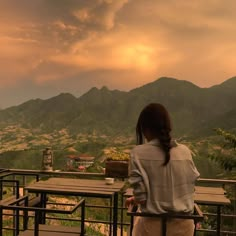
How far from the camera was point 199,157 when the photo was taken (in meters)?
34.5

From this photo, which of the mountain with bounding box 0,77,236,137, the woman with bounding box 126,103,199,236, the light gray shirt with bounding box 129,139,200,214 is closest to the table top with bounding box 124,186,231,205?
the woman with bounding box 126,103,199,236

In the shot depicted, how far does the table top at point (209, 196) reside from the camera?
3.09 metres

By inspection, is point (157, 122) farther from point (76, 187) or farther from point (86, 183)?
point (86, 183)

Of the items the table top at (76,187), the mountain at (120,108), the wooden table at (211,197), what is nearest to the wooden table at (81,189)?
the table top at (76,187)

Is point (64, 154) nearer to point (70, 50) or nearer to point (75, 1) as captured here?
point (70, 50)

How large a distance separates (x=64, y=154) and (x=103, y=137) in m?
31.9

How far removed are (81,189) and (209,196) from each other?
1.13m

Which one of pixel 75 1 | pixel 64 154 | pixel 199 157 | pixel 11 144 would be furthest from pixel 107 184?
pixel 11 144

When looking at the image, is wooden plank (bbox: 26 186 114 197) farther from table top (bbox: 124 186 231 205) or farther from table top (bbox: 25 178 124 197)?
table top (bbox: 124 186 231 205)

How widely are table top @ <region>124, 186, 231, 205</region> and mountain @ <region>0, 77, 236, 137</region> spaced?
6832cm

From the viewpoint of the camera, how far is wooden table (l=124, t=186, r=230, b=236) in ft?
10.1

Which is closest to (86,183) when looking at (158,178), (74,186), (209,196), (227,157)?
(74,186)

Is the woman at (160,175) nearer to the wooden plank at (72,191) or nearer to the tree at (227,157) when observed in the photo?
the wooden plank at (72,191)

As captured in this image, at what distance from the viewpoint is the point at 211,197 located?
330 centimetres
